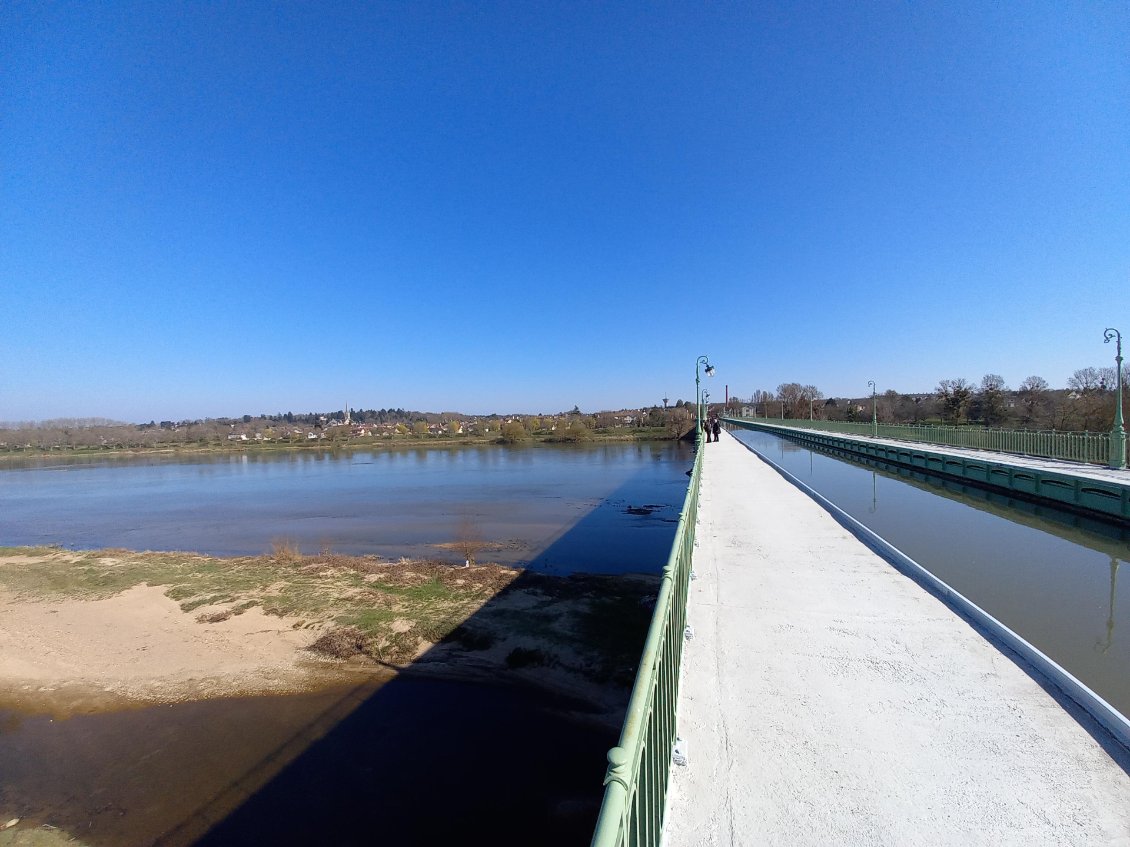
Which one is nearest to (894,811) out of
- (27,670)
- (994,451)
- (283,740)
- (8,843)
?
(283,740)

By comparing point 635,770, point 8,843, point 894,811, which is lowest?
point 8,843

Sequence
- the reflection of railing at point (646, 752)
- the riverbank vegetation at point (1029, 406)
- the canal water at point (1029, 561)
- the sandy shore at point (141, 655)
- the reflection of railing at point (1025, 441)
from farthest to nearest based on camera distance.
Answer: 1. the riverbank vegetation at point (1029, 406)
2. the reflection of railing at point (1025, 441)
3. the sandy shore at point (141, 655)
4. the canal water at point (1029, 561)
5. the reflection of railing at point (646, 752)

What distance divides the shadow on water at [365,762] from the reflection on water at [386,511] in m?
6.72

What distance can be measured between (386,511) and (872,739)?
2862 cm

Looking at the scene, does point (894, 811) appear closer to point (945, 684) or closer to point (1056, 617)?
point (945, 684)

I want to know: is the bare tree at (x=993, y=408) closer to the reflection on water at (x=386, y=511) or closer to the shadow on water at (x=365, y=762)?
the reflection on water at (x=386, y=511)

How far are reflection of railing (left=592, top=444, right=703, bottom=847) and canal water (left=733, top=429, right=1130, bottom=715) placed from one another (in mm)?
4031

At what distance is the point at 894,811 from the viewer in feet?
8.46

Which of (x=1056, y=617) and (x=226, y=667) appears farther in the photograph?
(x=226, y=667)

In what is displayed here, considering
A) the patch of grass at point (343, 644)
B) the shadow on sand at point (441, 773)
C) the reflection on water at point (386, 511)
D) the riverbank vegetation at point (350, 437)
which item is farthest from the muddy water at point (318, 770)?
the riverbank vegetation at point (350, 437)

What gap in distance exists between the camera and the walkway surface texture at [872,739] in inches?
98.0

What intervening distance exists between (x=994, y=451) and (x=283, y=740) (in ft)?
92.5

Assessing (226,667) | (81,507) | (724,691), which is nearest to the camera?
(724,691)

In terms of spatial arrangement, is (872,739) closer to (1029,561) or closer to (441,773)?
(441,773)
